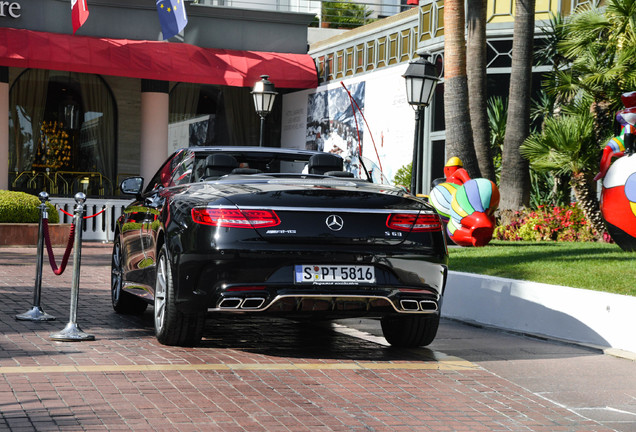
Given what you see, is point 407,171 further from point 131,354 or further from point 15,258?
point 131,354

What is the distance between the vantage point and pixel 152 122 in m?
28.2

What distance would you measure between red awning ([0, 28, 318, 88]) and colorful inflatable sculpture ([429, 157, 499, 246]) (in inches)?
542

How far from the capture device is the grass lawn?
9.50 meters

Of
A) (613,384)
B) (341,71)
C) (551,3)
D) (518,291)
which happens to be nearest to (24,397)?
(613,384)

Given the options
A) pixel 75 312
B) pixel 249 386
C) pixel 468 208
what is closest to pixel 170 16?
pixel 468 208

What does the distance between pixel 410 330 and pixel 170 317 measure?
73.3 inches

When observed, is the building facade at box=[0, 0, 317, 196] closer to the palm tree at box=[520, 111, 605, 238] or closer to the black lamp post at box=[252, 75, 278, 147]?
the black lamp post at box=[252, 75, 278, 147]

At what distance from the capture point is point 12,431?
15.3 ft

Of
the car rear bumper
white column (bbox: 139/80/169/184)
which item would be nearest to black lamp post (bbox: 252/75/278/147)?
white column (bbox: 139/80/169/184)

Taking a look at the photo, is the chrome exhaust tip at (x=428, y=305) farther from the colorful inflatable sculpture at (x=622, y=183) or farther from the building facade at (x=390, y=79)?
the building facade at (x=390, y=79)

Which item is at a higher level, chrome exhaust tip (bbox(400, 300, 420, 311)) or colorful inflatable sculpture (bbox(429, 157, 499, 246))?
colorful inflatable sculpture (bbox(429, 157, 499, 246))

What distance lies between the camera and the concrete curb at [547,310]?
8.03m

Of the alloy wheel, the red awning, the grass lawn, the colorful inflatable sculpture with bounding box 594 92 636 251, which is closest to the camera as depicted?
the alloy wheel

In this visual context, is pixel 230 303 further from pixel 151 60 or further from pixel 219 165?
pixel 151 60
